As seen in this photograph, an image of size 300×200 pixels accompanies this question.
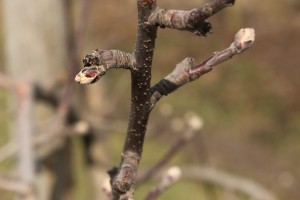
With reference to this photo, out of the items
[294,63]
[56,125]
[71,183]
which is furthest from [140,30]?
[294,63]

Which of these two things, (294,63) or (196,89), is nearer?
(196,89)

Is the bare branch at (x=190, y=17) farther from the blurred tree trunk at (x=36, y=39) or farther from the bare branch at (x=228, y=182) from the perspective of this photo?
the bare branch at (x=228, y=182)

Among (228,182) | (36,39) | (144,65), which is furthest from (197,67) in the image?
(228,182)

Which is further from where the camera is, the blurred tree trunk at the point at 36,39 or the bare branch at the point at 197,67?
the blurred tree trunk at the point at 36,39

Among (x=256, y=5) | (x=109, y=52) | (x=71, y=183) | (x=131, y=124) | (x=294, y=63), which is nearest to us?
(x=109, y=52)

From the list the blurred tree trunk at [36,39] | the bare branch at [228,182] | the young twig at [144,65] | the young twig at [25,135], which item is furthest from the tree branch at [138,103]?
the bare branch at [228,182]

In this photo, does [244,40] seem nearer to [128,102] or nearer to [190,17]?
[190,17]

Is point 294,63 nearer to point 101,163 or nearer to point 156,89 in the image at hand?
point 101,163
